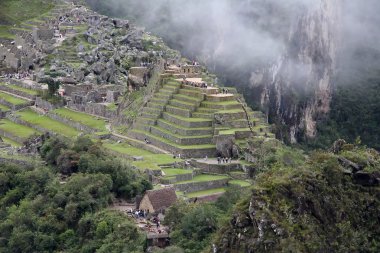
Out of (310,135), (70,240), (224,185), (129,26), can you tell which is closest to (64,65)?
(129,26)

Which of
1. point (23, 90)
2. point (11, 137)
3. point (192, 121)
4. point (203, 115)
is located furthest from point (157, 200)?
point (23, 90)

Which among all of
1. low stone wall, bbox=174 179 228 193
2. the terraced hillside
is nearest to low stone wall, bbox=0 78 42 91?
the terraced hillside

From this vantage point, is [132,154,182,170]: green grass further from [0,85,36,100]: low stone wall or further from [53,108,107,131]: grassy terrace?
[0,85,36,100]: low stone wall

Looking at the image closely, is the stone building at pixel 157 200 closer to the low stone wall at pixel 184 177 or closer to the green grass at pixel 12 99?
the low stone wall at pixel 184 177

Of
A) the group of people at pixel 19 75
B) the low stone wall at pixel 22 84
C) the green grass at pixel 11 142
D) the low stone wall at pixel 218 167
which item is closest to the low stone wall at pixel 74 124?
the green grass at pixel 11 142

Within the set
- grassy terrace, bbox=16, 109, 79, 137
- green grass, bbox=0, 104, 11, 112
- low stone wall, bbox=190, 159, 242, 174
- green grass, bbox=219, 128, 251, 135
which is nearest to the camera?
low stone wall, bbox=190, 159, 242, 174
